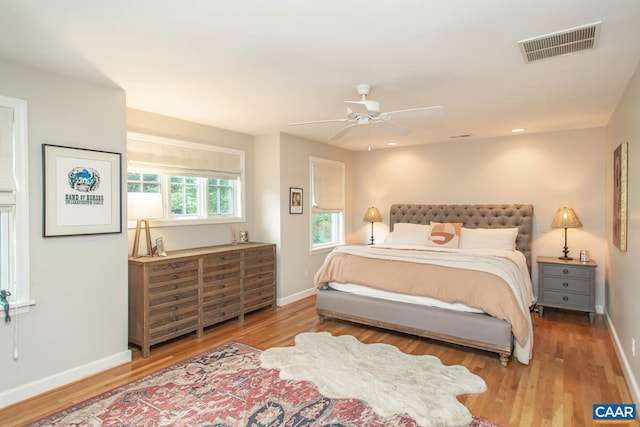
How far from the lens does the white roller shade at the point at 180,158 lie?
386 centimetres

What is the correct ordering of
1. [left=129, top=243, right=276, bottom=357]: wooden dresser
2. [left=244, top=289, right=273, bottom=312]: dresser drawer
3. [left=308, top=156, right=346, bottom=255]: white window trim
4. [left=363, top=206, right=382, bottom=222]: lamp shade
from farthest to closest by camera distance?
[left=363, top=206, right=382, bottom=222]: lamp shade < [left=308, top=156, right=346, bottom=255]: white window trim < [left=244, top=289, right=273, bottom=312]: dresser drawer < [left=129, top=243, right=276, bottom=357]: wooden dresser

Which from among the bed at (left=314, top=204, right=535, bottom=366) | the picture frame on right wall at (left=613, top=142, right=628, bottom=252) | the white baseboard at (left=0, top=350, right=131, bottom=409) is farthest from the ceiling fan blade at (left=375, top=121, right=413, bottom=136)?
the white baseboard at (left=0, top=350, right=131, bottom=409)

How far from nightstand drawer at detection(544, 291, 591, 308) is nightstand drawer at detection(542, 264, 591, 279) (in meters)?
0.24

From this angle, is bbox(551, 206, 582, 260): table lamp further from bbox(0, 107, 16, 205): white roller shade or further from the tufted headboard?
bbox(0, 107, 16, 205): white roller shade

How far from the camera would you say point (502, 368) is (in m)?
3.11

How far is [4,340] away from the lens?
101 inches

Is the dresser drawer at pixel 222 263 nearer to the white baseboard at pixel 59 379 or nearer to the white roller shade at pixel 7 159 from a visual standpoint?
the white baseboard at pixel 59 379

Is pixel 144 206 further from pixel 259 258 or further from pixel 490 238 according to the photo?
pixel 490 238

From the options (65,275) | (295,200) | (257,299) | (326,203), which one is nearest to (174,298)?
(65,275)

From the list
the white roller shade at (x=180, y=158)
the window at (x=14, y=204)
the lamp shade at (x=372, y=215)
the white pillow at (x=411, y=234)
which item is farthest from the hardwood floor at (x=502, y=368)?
the lamp shade at (x=372, y=215)

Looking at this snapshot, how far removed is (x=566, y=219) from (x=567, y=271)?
0.67 metres

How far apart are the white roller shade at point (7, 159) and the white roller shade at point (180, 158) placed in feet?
3.96

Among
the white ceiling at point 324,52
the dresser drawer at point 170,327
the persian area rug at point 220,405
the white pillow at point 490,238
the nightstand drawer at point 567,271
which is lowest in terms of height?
the persian area rug at point 220,405

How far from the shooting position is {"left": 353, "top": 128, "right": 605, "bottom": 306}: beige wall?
4.77 m
